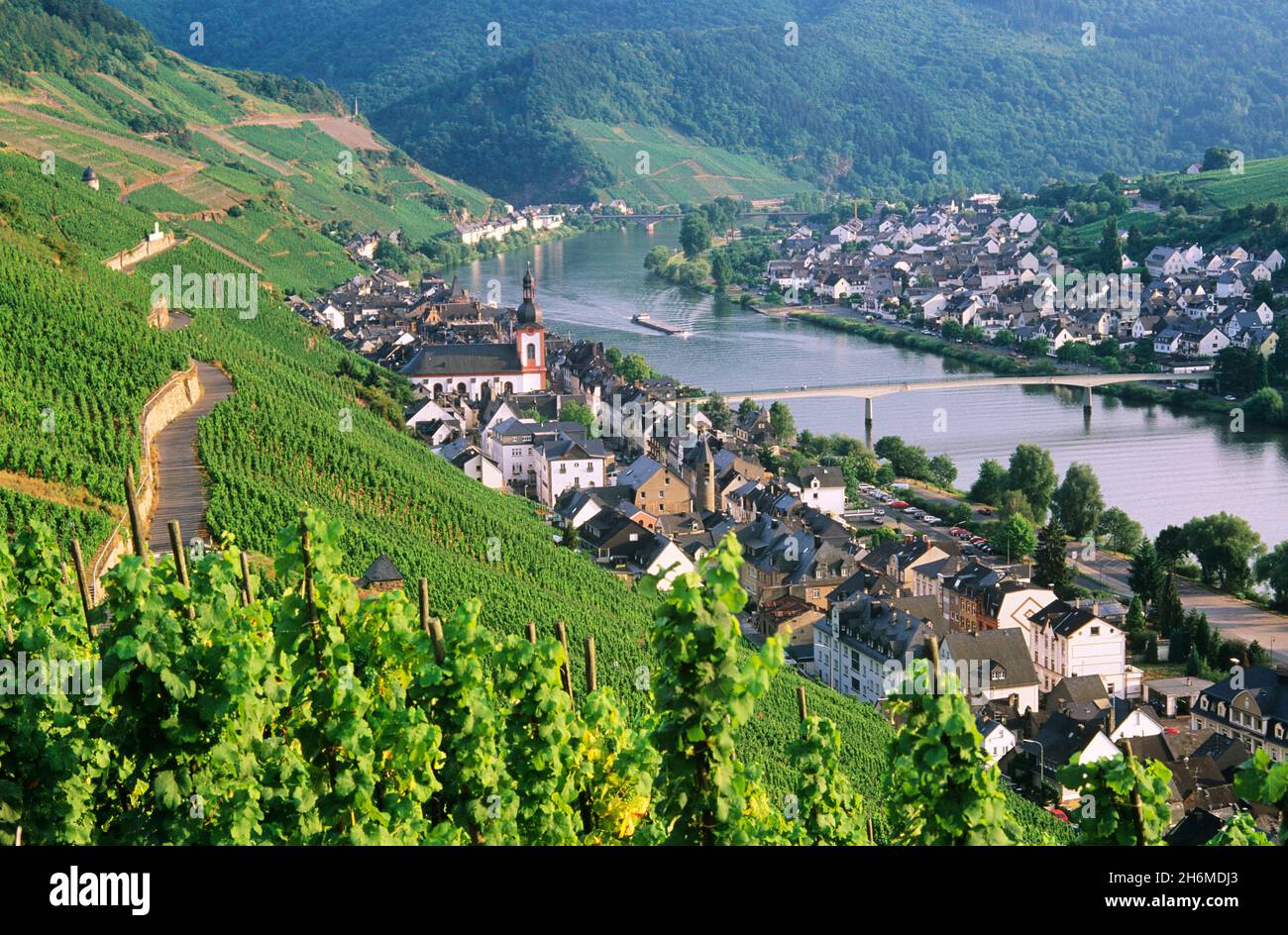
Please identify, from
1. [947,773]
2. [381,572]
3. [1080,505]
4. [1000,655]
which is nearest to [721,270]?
[1080,505]

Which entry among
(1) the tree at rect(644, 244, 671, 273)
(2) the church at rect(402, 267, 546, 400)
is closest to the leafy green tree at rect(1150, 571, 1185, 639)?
(2) the church at rect(402, 267, 546, 400)

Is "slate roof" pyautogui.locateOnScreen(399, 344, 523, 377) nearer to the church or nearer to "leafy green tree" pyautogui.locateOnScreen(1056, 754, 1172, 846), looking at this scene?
the church

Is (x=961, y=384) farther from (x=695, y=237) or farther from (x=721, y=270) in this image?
(x=695, y=237)

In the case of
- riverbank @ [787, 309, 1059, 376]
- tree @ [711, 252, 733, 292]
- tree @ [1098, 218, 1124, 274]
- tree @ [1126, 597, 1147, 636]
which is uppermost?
tree @ [1098, 218, 1124, 274]

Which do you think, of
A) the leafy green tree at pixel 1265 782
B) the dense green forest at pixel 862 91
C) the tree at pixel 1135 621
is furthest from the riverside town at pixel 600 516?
the dense green forest at pixel 862 91

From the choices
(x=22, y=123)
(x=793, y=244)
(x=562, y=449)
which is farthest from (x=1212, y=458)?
(x=793, y=244)

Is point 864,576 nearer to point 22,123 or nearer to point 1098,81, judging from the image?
point 22,123

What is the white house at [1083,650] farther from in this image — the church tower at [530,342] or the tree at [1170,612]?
the church tower at [530,342]
